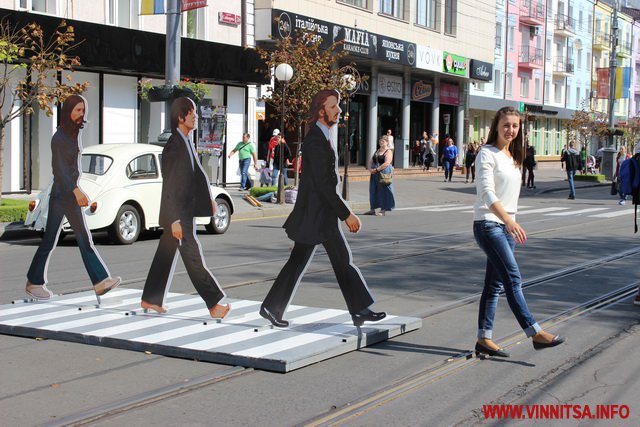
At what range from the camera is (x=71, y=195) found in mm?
8477

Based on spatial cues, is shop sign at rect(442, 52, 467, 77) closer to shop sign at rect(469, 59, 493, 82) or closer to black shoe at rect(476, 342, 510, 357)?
shop sign at rect(469, 59, 493, 82)

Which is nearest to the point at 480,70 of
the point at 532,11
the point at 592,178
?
the point at 592,178

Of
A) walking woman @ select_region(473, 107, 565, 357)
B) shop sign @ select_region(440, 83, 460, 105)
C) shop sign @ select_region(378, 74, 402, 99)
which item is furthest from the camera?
shop sign @ select_region(440, 83, 460, 105)

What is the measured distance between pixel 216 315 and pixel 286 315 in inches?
30.9

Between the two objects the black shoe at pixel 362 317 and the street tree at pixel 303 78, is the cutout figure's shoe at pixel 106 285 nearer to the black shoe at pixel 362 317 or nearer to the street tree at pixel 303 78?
the black shoe at pixel 362 317

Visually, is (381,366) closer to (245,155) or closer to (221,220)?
(221,220)

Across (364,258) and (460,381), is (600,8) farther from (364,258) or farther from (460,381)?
(460,381)

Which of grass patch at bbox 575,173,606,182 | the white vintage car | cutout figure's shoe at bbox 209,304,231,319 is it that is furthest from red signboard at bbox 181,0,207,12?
grass patch at bbox 575,173,606,182

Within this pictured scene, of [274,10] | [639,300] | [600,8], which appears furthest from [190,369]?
[600,8]

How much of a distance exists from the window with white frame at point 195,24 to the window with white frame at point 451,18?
20103 millimetres

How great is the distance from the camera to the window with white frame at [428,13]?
1657 inches

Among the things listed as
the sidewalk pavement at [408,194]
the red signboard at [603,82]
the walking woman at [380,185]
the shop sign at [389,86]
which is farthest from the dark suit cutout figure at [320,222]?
the red signboard at [603,82]

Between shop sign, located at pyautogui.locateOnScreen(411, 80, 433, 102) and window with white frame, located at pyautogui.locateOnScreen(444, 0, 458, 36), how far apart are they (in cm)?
291

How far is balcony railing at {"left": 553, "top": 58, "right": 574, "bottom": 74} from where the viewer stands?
65.9 meters
